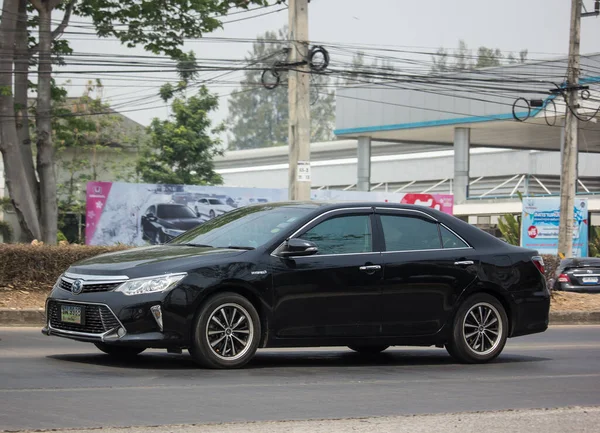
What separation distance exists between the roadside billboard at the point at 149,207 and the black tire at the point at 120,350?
64.3ft

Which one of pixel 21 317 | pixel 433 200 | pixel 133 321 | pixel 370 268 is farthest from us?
pixel 433 200

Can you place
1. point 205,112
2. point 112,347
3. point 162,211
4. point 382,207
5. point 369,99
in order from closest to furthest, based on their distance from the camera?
1. point 112,347
2. point 382,207
3. point 162,211
4. point 369,99
5. point 205,112

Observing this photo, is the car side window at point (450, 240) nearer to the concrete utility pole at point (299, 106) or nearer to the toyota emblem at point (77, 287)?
the toyota emblem at point (77, 287)

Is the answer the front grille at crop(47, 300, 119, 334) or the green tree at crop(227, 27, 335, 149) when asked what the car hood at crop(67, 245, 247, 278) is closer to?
the front grille at crop(47, 300, 119, 334)

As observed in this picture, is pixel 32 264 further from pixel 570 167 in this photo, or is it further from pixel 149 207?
pixel 570 167

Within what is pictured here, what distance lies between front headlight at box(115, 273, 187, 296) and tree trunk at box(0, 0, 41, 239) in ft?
52.8

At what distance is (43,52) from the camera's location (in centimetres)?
2608

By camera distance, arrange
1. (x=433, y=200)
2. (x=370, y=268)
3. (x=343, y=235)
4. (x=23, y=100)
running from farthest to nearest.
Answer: (x=433, y=200)
(x=23, y=100)
(x=343, y=235)
(x=370, y=268)

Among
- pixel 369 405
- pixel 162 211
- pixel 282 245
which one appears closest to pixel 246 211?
pixel 282 245

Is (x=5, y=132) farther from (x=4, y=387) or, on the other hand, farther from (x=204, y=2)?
Answer: (x=4, y=387)

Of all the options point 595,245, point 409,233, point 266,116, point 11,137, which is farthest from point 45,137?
point 266,116

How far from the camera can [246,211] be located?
10609 mm

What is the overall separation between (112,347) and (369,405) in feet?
10.3

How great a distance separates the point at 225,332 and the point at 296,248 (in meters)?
1.00
